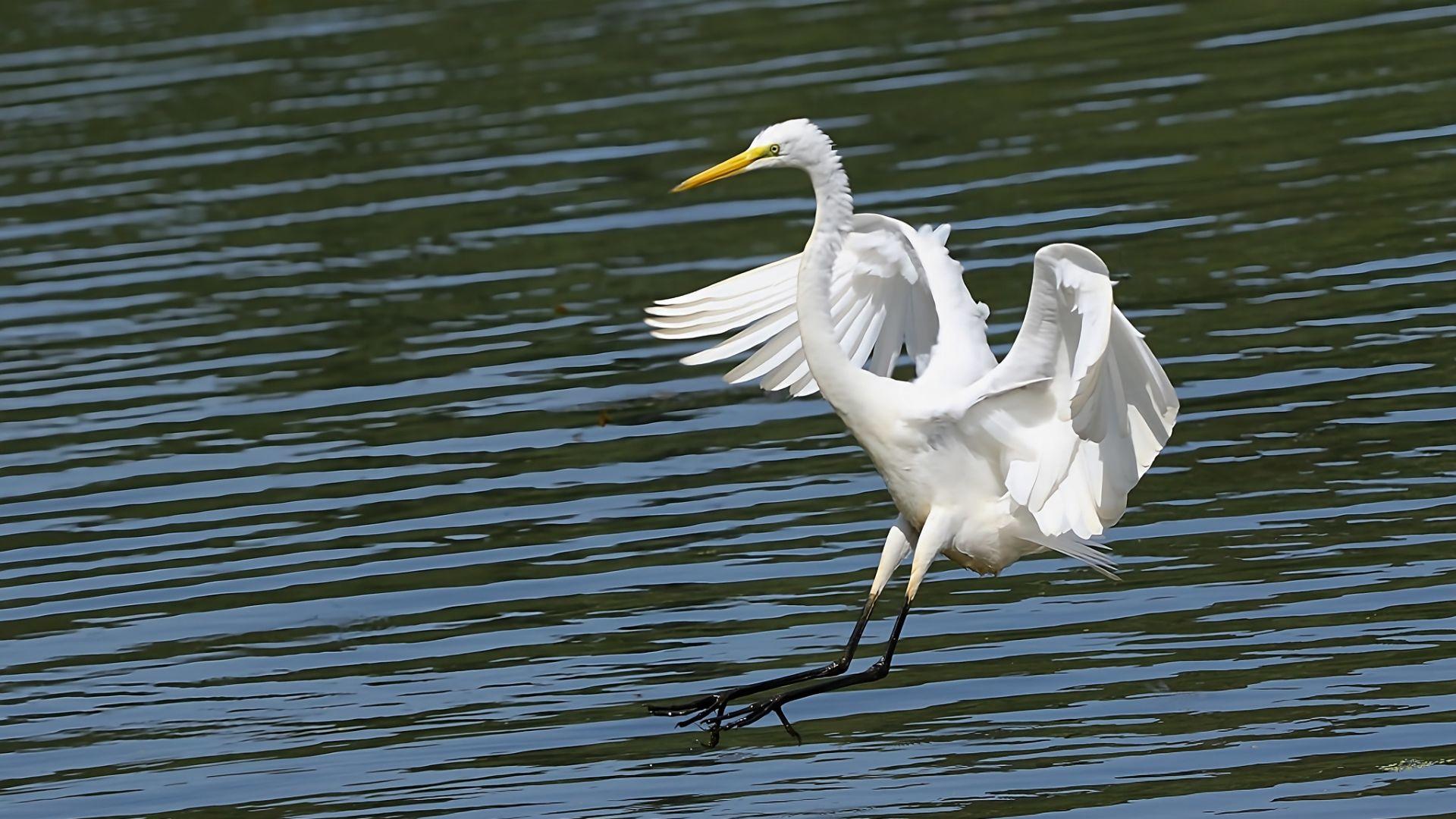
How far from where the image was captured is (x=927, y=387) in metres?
7.25

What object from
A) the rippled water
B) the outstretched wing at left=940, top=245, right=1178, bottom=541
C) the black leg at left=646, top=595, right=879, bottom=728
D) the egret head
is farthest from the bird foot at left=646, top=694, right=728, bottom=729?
the egret head

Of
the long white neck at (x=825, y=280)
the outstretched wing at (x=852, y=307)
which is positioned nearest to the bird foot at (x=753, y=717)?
the long white neck at (x=825, y=280)

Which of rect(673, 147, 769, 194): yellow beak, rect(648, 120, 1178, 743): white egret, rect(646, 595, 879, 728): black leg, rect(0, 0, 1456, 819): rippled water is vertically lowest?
rect(0, 0, 1456, 819): rippled water

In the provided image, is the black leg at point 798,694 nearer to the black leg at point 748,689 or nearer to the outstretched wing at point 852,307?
the black leg at point 748,689

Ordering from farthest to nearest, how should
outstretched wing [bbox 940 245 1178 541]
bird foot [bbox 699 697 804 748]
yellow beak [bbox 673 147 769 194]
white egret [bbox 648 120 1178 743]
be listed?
bird foot [bbox 699 697 804 748], yellow beak [bbox 673 147 769 194], white egret [bbox 648 120 1178 743], outstretched wing [bbox 940 245 1178 541]

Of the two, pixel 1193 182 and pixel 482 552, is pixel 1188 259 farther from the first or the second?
pixel 482 552

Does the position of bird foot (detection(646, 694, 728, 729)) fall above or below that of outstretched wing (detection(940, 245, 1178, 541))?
below

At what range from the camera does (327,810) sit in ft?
21.7

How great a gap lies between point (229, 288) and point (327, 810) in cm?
674

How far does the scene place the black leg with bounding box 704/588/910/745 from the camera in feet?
23.3

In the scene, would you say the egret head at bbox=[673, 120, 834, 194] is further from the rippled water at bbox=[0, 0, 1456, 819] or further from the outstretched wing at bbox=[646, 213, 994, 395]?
the rippled water at bbox=[0, 0, 1456, 819]

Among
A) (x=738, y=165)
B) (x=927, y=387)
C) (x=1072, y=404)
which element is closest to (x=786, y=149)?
(x=738, y=165)

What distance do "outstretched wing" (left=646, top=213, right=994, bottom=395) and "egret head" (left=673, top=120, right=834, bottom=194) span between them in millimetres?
483

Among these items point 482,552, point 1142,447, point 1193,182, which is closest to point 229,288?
point 482,552
